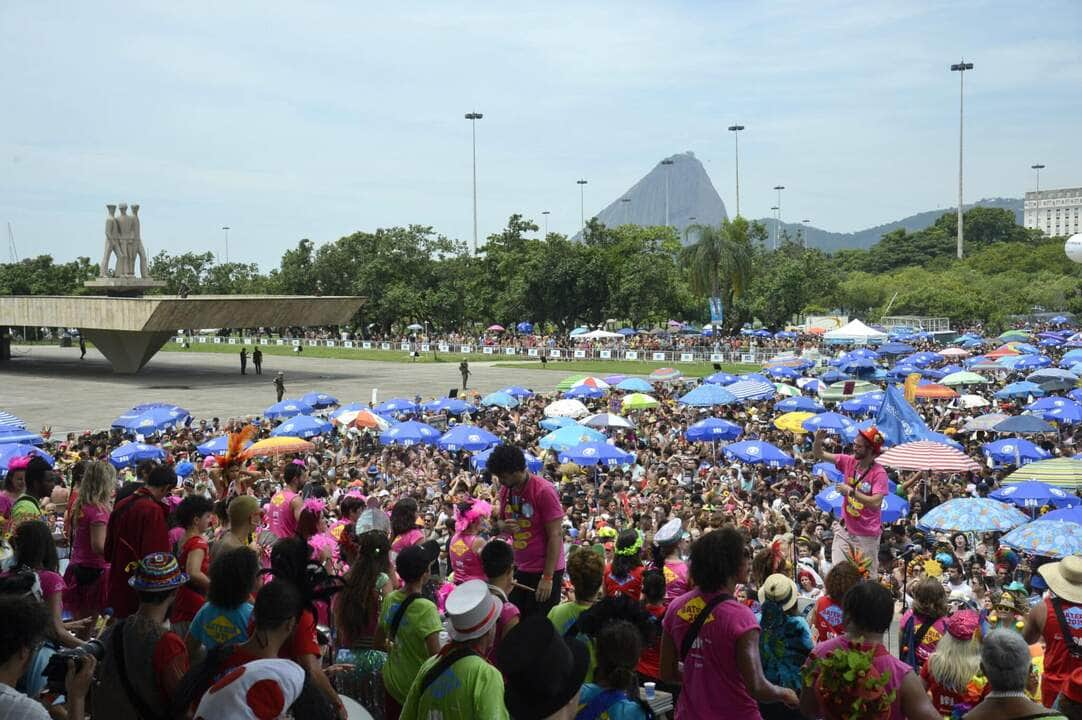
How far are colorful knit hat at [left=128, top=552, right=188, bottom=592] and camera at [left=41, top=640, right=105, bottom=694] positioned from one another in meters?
0.30

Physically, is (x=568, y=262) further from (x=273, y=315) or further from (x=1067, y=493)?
(x=1067, y=493)

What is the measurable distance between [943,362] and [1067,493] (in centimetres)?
2516

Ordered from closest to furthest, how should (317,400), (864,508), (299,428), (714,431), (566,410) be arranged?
(864,508), (714,431), (299,428), (566,410), (317,400)

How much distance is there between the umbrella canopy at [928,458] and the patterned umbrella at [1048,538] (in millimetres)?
2599

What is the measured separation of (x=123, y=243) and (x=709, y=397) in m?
37.1

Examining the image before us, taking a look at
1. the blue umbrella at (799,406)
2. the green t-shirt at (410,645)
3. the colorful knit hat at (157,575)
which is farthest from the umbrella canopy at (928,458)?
the colorful knit hat at (157,575)

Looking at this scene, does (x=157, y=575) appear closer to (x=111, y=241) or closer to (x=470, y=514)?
(x=470, y=514)

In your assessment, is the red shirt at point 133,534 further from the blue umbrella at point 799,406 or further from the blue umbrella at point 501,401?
the blue umbrella at point 501,401

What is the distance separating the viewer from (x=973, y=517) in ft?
35.8

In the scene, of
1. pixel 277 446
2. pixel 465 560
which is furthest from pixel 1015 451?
pixel 465 560

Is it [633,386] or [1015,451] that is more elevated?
[633,386]

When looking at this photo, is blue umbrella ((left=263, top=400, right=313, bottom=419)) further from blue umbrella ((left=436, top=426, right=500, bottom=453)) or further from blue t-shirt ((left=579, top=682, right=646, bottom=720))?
blue t-shirt ((left=579, top=682, right=646, bottom=720))

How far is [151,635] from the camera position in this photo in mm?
4016

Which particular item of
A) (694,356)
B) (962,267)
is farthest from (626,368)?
(962,267)
